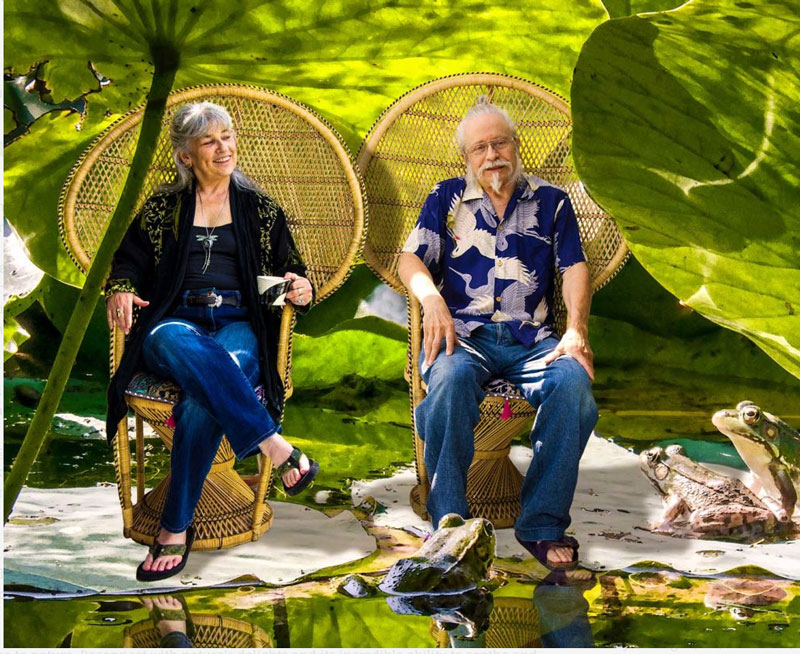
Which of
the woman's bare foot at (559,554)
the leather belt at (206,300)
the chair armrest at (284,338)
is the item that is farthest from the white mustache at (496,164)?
the woman's bare foot at (559,554)

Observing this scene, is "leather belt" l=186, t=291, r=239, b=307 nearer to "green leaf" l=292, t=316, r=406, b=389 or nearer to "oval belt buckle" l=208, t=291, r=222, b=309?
"oval belt buckle" l=208, t=291, r=222, b=309

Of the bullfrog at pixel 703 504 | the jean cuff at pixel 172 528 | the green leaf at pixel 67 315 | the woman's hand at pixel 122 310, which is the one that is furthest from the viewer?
the green leaf at pixel 67 315

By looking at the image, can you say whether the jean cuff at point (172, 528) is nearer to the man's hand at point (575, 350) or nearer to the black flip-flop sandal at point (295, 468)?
the black flip-flop sandal at point (295, 468)

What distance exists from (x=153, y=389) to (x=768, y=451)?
160cm

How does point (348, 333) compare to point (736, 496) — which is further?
point (348, 333)

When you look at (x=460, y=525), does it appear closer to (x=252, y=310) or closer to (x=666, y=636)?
(x=666, y=636)

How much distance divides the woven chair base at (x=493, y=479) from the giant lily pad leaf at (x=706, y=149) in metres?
0.55

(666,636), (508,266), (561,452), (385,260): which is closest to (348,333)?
(385,260)

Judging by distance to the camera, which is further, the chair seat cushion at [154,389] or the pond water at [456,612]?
the chair seat cushion at [154,389]

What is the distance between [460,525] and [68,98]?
177cm

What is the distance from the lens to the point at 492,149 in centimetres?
299

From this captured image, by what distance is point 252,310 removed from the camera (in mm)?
2918

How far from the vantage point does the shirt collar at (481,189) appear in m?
3.05

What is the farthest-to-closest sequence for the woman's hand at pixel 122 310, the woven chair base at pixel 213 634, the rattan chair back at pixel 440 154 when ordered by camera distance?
the rattan chair back at pixel 440 154, the woman's hand at pixel 122 310, the woven chair base at pixel 213 634
